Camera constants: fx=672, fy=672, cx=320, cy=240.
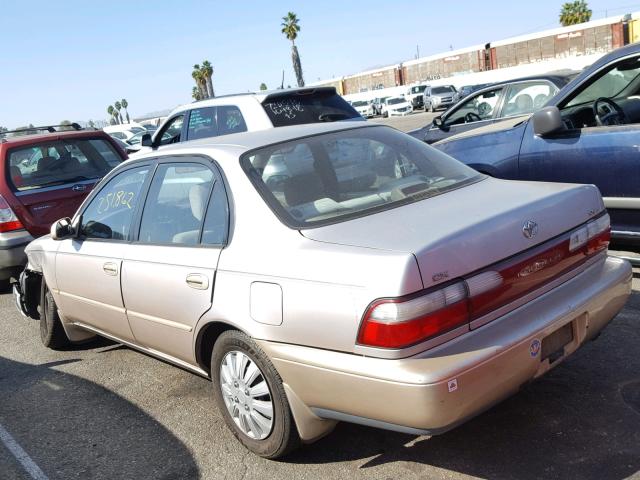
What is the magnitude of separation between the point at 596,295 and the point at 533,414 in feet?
2.46

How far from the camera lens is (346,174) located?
3.74 meters

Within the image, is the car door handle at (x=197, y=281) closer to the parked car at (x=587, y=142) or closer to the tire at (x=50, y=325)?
the tire at (x=50, y=325)

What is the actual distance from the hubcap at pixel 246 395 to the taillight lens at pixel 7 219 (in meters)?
4.65

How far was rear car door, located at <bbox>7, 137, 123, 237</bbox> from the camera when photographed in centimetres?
735

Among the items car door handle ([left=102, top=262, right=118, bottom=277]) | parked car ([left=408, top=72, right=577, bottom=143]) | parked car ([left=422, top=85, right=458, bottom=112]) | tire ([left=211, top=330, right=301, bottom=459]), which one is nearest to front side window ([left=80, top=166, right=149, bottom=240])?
car door handle ([left=102, top=262, right=118, bottom=277])

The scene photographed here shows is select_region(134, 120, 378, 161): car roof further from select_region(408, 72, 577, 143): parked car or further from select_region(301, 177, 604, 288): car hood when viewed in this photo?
select_region(408, 72, 577, 143): parked car

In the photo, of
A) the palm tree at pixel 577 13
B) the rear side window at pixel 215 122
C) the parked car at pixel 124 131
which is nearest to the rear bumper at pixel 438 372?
the rear side window at pixel 215 122

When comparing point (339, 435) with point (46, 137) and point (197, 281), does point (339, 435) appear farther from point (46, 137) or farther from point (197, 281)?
point (46, 137)

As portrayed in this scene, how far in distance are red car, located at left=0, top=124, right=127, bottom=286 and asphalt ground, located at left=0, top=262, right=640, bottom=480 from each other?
2.74 metres

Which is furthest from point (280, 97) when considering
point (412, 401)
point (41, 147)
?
point (412, 401)

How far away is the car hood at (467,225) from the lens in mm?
2770

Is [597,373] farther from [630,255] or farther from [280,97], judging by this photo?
[280,97]

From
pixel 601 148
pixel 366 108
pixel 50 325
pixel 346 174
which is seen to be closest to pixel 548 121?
pixel 601 148

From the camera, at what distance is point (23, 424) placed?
14.0 ft
